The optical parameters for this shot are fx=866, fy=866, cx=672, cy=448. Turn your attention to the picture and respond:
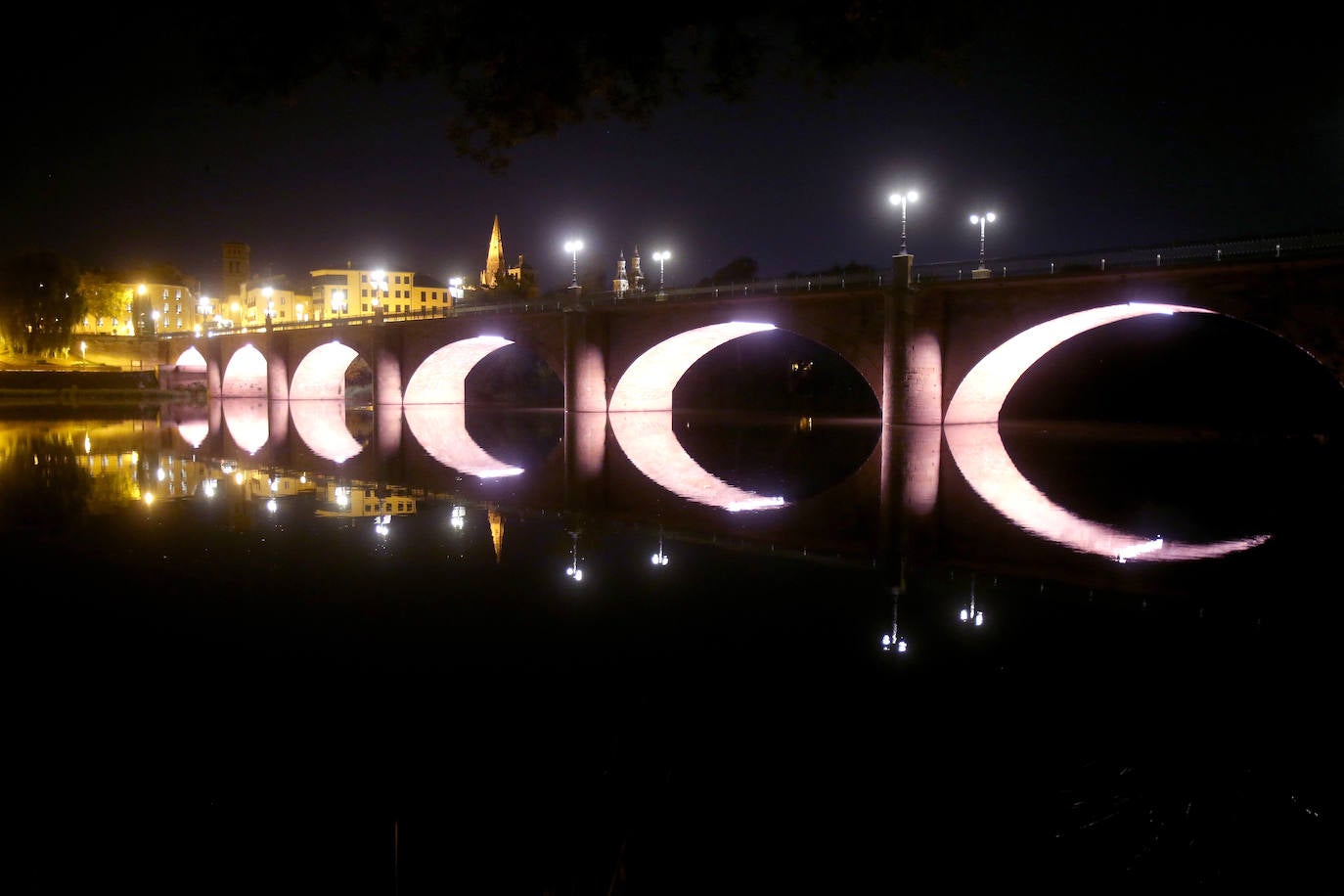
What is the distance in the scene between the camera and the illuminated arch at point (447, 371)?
47.9 meters

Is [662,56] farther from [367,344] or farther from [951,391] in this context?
[367,344]

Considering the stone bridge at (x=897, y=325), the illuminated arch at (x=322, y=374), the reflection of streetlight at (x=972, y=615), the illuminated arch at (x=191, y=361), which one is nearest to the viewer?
the reflection of streetlight at (x=972, y=615)

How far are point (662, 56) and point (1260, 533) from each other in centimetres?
1237

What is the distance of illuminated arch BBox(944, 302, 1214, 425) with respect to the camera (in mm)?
25312

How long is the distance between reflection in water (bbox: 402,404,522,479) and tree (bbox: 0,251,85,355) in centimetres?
5076

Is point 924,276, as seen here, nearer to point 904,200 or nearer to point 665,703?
point 904,200

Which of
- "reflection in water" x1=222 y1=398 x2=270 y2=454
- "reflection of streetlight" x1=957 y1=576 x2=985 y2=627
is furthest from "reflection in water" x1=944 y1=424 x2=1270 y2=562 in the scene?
"reflection in water" x1=222 y1=398 x2=270 y2=454

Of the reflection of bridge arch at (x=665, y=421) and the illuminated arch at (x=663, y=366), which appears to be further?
the illuminated arch at (x=663, y=366)

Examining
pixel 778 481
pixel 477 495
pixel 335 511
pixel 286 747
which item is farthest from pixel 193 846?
pixel 778 481

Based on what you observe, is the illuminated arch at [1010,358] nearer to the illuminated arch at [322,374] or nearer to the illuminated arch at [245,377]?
the illuminated arch at [322,374]

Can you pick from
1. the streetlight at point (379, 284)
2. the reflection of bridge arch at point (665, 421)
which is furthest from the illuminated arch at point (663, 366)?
the streetlight at point (379, 284)

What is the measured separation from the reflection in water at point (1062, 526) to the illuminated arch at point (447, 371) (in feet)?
101

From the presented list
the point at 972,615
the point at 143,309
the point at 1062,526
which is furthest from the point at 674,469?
the point at 143,309

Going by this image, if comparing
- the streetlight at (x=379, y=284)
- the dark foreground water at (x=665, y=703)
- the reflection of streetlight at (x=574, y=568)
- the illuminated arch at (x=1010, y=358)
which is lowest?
the dark foreground water at (x=665, y=703)
